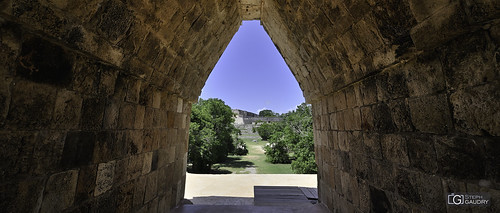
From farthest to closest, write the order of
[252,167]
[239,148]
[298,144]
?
1. [239,148]
2. [252,167]
3. [298,144]

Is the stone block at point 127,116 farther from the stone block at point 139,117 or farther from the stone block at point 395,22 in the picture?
the stone block at point 395,22

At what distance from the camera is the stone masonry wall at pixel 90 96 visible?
1239 millimetres

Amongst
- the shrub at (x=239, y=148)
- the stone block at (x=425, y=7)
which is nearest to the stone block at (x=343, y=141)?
the stone block at (x=425, y=7)

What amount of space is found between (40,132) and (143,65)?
121 cm

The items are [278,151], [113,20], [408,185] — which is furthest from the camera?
[278,151]

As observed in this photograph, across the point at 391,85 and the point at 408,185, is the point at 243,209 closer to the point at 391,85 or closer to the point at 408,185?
the point at 408,185

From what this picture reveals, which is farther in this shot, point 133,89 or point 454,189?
point 133,89

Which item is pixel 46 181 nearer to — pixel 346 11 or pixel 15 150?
pixel 15 150

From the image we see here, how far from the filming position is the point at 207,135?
13.9 meters

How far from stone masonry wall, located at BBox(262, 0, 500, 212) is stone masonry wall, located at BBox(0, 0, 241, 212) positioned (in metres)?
1.99

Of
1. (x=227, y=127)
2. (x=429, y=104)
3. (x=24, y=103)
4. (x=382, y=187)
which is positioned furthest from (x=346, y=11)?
(x=227, y=127)

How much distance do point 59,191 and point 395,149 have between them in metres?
3.15

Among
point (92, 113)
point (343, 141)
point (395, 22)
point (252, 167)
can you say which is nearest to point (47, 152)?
point (92, 113)

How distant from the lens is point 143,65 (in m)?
2.36
